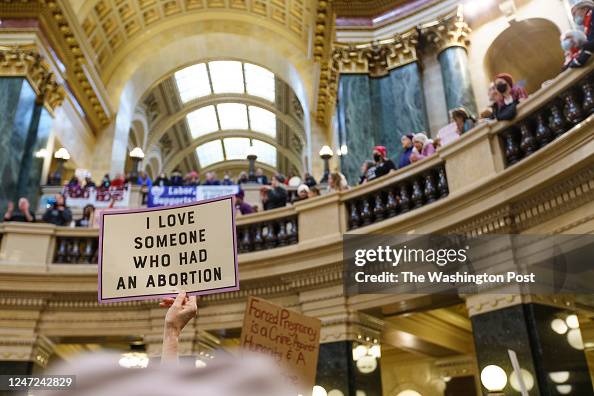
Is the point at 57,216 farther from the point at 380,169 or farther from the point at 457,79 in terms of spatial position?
the point at 457,79

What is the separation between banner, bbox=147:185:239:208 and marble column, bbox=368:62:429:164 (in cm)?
398

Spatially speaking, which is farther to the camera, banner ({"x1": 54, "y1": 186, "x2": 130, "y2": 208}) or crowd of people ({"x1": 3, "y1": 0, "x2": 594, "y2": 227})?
banner ({"x1": 54, "y1": 186, "x2": 130, "y2": 208})

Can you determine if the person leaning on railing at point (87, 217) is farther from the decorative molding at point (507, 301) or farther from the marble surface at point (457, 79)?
the marble surface at point (457, 79)

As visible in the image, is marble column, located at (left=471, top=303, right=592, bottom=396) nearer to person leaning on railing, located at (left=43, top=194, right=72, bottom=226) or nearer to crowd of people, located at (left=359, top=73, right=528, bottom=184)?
crowd of people, located at (left=359, top=73, right=528, bottom=184)

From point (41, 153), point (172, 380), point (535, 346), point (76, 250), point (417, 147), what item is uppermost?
point (41, 153)

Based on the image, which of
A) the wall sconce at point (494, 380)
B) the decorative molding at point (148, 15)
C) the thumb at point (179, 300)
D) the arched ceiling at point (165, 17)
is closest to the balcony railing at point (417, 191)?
the wall sconce at point (494, 380)

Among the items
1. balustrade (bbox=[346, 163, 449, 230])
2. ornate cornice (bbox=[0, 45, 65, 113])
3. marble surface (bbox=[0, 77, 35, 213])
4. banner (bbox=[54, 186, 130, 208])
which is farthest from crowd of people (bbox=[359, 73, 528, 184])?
ornate cornice (bbox=[0, 45, 65, 113])

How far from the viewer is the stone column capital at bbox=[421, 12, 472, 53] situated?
14516mm

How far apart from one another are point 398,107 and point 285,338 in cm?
1003

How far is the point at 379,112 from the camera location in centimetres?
1521

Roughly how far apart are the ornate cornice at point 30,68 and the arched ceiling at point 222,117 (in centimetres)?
806

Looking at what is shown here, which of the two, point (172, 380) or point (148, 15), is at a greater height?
point (148, 15)

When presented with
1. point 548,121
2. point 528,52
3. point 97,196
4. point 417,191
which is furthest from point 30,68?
point 548,121

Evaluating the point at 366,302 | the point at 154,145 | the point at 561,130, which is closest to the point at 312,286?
the point at 366,302
